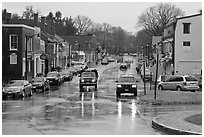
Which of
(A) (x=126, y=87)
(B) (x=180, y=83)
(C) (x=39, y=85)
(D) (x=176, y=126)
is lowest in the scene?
(D) (x=176, y=126)

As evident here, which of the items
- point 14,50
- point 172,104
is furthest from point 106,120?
point 14,50

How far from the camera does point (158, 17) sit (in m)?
124

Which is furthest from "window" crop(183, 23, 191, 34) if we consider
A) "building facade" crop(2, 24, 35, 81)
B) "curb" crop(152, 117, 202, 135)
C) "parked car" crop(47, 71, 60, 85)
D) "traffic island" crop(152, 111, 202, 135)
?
"curb" crop(152, 117, 202, 135)

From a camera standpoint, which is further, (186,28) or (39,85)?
(186,28)

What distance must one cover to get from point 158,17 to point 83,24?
55485 mm

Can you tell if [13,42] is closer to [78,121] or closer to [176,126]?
[78,121]

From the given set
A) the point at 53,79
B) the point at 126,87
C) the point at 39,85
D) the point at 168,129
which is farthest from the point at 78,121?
the point at 53,79

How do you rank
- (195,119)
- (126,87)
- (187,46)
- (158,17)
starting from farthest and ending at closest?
(158,17)
(187,46)
(126,87)
(195,119)

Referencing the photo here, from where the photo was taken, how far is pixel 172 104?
94.8 feet

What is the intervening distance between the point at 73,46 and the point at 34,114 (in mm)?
115663

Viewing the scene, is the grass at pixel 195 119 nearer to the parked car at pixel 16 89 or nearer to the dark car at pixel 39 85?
the parked car at pixel 16 89

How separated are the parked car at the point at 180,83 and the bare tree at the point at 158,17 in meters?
78.5

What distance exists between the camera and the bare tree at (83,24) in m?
168

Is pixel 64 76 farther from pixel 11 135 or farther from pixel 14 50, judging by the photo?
pixel 11 135
